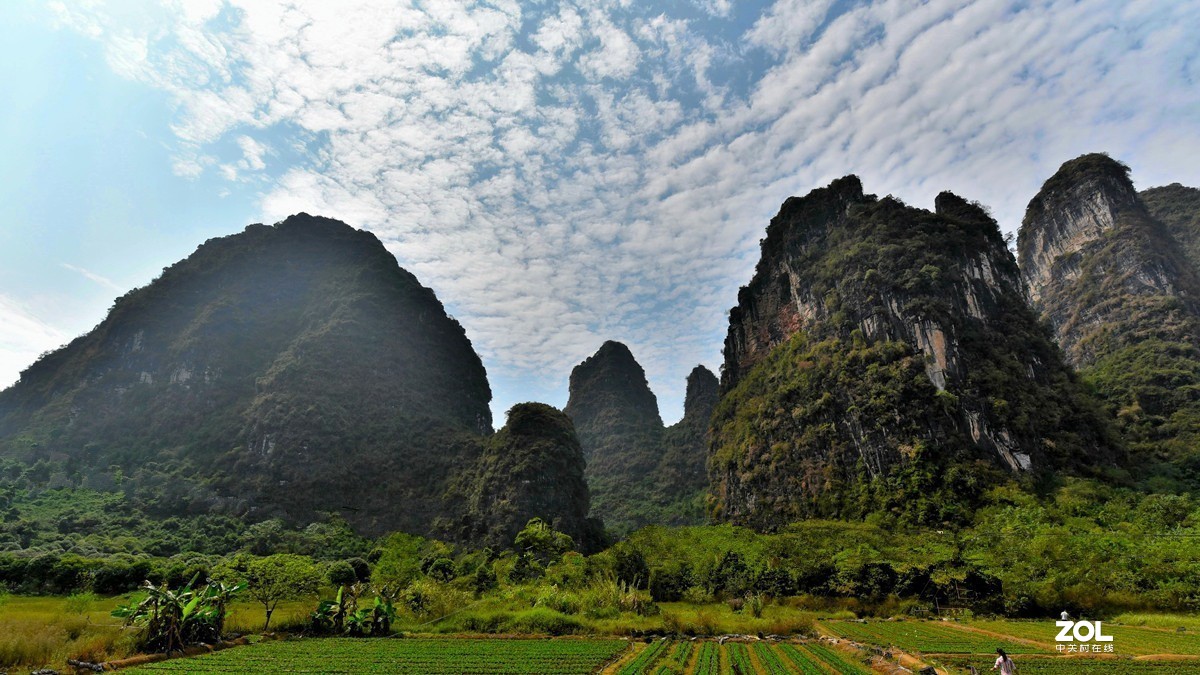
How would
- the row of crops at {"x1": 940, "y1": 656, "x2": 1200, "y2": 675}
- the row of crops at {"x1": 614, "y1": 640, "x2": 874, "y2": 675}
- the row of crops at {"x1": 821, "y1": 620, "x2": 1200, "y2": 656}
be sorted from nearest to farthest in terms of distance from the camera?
the row of crops at {"x1": 940, "y1": 656, "x2": 1200, "y2": 675} < the row of crops at {"x1": 614, "y1": 640, "x2": 874, "y2": 675} < the row of crops at {"x1": 821, "y1": 620, "x2": 1200, "y2": 656}

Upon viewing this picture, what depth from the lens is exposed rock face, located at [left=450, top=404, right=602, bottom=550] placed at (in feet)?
275

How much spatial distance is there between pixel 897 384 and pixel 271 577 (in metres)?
67.3

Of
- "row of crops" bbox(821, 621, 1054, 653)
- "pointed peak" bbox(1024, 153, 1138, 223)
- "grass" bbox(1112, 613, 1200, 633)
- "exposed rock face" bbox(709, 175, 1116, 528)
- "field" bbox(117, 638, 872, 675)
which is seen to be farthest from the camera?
"pointed peak" bbox(1024, 153, 1138, 223)

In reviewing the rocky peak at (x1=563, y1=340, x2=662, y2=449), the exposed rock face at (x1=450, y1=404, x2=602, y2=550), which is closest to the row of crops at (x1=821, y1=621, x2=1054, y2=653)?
the exposed rock face at (x1=450, y1=404, x2=602, y2=550)

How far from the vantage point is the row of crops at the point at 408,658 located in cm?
1956

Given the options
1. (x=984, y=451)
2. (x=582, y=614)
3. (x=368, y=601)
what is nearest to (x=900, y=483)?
(x=984, y=451)

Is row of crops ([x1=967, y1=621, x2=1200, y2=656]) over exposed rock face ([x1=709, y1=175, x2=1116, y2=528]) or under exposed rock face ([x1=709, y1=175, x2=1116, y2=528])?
under

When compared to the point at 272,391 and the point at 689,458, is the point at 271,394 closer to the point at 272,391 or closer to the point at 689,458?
the point at 272,391

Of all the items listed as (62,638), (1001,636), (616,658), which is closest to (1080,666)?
(1001,636)

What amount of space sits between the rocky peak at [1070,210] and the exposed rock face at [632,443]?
3404 inches

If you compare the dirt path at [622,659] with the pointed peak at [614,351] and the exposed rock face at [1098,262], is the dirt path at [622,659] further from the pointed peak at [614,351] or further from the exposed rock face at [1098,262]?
the pointed peak at [614,351]

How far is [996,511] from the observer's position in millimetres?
50094

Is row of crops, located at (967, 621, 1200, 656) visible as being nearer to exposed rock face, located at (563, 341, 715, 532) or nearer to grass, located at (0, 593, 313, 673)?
grass, located at (0, 593, 313, 673)

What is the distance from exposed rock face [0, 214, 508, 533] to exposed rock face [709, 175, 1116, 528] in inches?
2320
